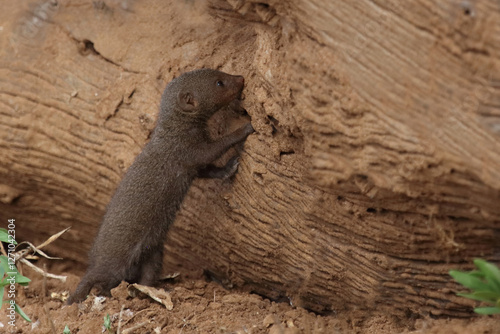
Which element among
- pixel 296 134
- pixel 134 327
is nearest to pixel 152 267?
pixel 134 327

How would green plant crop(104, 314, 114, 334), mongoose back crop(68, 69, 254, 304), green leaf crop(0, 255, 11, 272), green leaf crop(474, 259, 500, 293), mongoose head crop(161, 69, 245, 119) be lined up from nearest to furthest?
1. green leaf crop(474, 259, 500, 293)
2. green leaf crop(0, 255, 11, 272)
3. green plant crop(104, 314, 114, 334)
4. mongoose head crop(161, 69, 245, 119)
5. mongoose back crop(68, 69, 254, 304)

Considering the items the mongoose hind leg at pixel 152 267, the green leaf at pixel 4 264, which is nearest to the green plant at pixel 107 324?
the green leaf at pixel 4 264

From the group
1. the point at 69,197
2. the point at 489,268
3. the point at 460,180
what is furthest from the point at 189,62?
the point at 489,268

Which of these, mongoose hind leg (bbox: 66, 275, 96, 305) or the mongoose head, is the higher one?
the mongoose head

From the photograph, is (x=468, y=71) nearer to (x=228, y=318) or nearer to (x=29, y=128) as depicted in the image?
(x=228, y=318)

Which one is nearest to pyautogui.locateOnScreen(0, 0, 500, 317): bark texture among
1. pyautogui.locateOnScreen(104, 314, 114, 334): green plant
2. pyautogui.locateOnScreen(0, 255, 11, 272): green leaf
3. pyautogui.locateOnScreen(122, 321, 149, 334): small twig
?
pyautogui.locateOnScreen(122, 321, 149, 334): small twig

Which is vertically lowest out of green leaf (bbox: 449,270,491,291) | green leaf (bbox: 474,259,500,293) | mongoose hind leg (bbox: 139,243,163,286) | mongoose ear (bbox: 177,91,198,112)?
mongoose hind leg (bbox: 139,243,163,286)

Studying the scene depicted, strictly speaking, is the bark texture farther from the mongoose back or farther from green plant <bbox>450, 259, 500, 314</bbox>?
green plant <bbox>450, 259, 500, 314</bbox>
